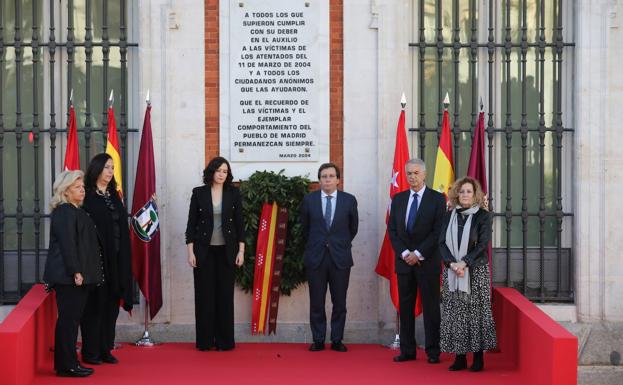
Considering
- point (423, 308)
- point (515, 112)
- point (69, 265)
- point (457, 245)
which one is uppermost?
point (515, 112)

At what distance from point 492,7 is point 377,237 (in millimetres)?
2695

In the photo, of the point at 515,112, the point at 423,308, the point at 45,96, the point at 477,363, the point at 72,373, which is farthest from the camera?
the point at 515,112

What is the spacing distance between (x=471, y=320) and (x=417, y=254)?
841 millimetres

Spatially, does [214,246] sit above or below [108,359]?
above

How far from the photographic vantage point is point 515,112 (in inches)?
468

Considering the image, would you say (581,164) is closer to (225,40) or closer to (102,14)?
(225,40)

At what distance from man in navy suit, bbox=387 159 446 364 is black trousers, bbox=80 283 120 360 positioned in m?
2.55

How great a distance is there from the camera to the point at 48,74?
11.7 meters

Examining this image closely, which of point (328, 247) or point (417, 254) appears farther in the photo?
point (328, 247)

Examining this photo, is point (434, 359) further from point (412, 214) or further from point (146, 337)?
point (146, 337)

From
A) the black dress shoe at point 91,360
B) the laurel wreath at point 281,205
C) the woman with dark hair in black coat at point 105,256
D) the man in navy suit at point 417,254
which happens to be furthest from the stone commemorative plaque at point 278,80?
the black dress shoe at point 91,360

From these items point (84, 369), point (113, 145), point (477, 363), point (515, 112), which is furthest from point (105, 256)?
point (515, 112)

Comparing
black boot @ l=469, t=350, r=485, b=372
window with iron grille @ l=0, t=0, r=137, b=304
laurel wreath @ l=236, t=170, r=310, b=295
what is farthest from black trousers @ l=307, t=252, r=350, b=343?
window with iron grille @ l=0, t=0, r=137, b=304

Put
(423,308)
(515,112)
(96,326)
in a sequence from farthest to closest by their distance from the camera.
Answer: (515,112)
(423,308)
(96,326)
